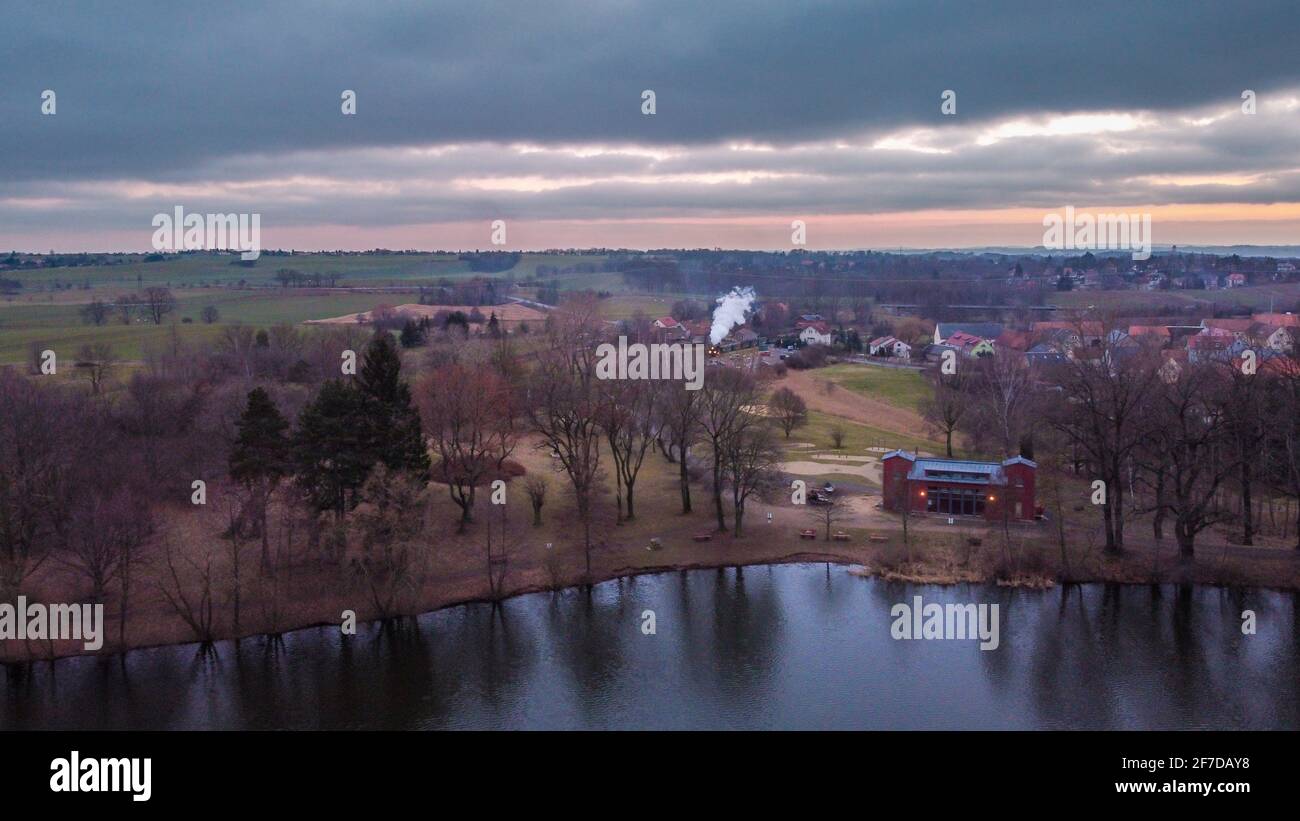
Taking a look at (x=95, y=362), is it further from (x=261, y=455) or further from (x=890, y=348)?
(x=890, y=348)

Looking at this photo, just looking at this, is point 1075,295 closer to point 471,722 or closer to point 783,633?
point 783,633

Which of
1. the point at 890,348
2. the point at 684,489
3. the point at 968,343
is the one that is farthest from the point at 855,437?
the point at 890,348

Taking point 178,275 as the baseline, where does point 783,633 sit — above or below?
below

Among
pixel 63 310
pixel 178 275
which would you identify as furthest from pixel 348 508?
pixel 178 275

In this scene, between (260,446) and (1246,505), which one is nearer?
(260,446)

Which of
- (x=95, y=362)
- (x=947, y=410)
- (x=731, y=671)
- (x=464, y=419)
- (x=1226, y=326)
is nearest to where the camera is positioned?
(x=731, y=671)

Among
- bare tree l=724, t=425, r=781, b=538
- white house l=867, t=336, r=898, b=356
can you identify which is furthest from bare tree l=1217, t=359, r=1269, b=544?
white house l=867, t=336, r=898, b=356

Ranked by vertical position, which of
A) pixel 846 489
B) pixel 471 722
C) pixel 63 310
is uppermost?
pixel 63 310

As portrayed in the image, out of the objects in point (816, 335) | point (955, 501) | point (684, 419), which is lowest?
point (955, 501)
